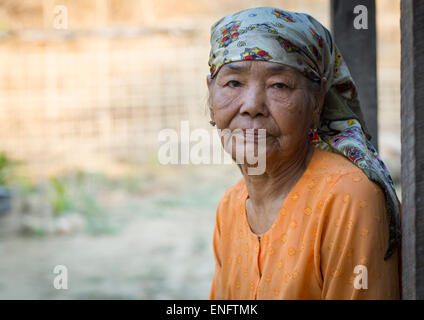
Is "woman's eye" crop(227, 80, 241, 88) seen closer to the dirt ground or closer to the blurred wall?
the dirt ground

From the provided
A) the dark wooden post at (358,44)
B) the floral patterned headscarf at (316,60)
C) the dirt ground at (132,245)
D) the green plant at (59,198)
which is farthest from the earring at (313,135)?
the green plant at (59,198)

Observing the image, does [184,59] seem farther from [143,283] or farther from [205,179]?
[143,283]

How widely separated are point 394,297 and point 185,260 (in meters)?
4.87

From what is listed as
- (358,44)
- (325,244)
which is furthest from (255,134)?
(358,44)

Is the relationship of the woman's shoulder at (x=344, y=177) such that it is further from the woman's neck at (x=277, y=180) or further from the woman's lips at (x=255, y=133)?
the woman's lips at (x=255, y=133)

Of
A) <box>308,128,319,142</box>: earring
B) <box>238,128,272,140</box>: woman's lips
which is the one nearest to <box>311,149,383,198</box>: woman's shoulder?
<box>308,128,319,142</box>: earring

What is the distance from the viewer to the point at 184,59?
9.12 metres

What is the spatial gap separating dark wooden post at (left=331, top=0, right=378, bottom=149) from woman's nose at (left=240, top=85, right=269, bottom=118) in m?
0.87

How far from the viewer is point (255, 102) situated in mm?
1896

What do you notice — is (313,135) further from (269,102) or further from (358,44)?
(358,44)

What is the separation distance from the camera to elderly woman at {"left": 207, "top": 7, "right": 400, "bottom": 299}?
5.87 ft

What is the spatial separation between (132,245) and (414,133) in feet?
19.2

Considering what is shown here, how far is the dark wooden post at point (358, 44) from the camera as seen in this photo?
2.54m

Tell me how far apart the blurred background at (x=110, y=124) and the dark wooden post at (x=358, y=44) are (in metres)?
4.33
